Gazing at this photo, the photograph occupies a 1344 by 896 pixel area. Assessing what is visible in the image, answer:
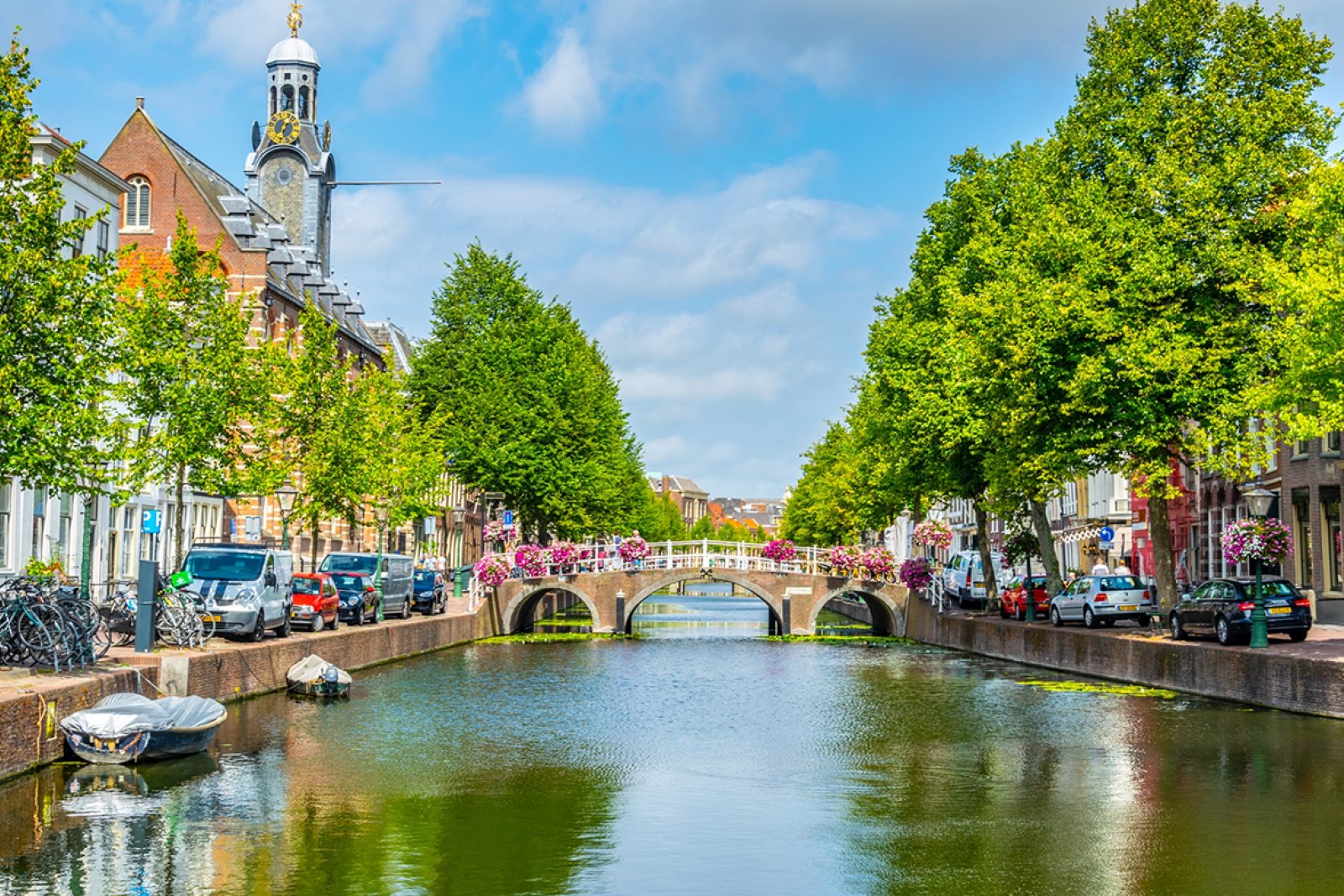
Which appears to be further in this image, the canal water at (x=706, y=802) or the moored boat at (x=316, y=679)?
the moored boat at (x=316, y=679)

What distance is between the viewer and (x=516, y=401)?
70.6 meters

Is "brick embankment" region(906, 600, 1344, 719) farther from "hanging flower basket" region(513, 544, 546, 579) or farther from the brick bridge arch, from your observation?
"hanging flower basket" region(513, 544, 546, 579)

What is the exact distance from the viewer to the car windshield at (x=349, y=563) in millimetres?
49125

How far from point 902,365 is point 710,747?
30.2 metres

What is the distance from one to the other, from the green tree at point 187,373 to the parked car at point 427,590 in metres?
15.6

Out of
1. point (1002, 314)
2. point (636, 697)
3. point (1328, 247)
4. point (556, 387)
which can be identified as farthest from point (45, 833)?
point (556, 387)

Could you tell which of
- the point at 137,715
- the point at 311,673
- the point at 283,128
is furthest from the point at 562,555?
the point at 137,715

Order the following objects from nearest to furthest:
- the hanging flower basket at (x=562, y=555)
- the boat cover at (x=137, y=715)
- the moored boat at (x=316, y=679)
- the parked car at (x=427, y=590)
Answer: the boat cover at (x=137, y=715) < the moored boat at (x=316, y=679) < the parked car at (x=427, y=590) < the hanging flower basket at (x=562, y=555)

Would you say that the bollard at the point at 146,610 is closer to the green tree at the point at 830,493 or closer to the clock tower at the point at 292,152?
the clock tower at the point at 292,152

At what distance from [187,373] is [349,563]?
14.8m

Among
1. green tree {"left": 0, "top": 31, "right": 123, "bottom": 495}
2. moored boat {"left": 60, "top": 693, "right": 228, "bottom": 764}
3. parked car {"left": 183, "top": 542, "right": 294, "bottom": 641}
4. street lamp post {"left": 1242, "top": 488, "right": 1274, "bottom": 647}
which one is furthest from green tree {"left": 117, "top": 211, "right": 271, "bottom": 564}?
street lamp post {"left": 1242, "top": 488, "right": 1274, "bottom": 647}

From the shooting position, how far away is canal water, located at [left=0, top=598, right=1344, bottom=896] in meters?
15.1

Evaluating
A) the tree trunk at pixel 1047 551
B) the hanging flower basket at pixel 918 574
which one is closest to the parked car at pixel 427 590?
the hanging flower basket at pixel 918 574

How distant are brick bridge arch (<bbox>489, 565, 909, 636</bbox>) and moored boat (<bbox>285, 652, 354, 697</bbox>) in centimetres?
2924
